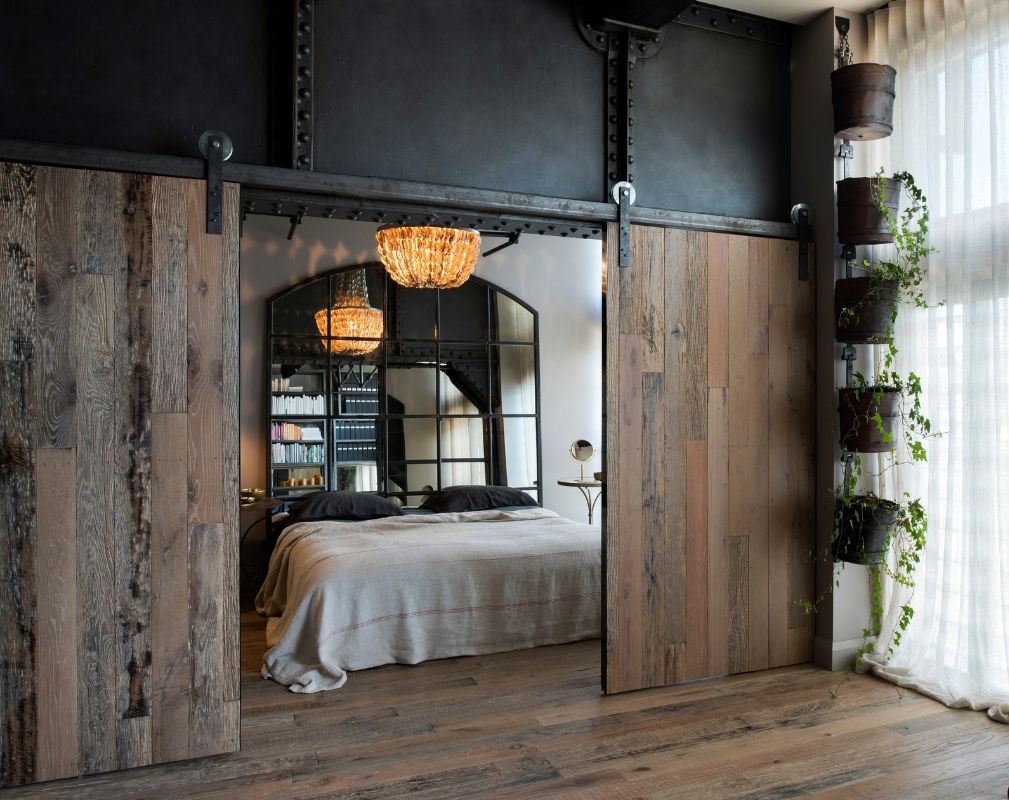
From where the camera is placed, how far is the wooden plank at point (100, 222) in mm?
2562

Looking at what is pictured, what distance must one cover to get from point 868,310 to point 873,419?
47 centimetres

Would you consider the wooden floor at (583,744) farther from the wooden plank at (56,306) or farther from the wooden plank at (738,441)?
the wooden plank at (56,306)

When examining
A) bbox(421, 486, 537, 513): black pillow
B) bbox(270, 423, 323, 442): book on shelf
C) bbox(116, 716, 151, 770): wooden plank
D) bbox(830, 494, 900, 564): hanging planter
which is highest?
bbox(270, 423, 323, 442): book on shelf

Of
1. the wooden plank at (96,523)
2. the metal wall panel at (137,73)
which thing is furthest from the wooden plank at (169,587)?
the metal wall panel at (137,73)

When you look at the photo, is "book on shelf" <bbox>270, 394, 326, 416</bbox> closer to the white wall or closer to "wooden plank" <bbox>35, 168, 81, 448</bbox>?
the white wall

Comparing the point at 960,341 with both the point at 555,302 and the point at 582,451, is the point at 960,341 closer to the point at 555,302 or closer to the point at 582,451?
the point at 582,451

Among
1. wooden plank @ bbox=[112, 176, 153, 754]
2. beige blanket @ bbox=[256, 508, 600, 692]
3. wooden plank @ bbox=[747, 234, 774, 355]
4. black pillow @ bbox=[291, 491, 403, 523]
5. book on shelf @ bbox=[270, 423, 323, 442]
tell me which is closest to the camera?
wooden plank @ bbox=[112, 176, 153, 754]

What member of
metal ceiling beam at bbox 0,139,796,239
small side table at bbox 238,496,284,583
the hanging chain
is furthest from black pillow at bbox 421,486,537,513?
the hanging chain

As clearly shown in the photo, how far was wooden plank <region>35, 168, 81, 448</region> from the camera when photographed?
252cm

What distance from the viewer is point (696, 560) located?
11.4 ft

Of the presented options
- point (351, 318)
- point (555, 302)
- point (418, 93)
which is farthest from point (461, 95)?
point (555, 302)

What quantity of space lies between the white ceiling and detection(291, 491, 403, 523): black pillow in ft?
11.9

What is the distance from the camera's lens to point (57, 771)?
2.55 m

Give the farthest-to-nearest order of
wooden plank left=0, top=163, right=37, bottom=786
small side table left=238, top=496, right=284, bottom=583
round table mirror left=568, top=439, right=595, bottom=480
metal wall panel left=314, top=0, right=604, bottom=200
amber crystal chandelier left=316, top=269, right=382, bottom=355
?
round table mirror left=568, top=439, right=595, bottom=480, amber crystal chandelier left=316, top=269, right=382, bottom=355, small side table left=238, top=496, right=284, bottom=583, metal wall panel left=314, top=0, right=604, bottom=200, wooden plank left=0, top=163, right=37, bottom=786
